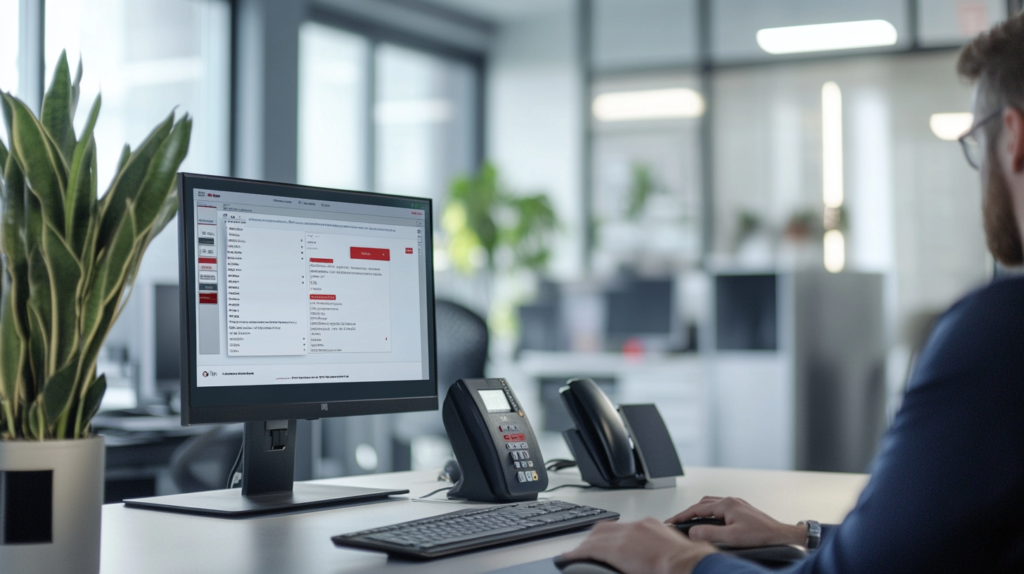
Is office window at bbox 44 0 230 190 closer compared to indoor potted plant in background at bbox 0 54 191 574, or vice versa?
indoor potted plant in background at bbox 0 54 191 574

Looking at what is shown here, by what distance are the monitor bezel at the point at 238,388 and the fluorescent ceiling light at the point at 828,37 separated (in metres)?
4.73

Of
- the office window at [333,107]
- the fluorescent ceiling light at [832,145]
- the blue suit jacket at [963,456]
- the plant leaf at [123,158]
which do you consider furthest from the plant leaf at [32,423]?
the fluorescent ceiling light at [832,145]

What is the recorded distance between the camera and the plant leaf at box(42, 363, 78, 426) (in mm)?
925

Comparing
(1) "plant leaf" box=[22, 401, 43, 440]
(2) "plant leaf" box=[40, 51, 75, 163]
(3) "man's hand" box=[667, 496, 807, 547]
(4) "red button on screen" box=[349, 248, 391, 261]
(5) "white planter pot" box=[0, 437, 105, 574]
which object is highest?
(2) "plant leaf" box=[40, 51, 75, 163]

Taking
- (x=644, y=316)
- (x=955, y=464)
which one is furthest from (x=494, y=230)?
(x=955, y=464)

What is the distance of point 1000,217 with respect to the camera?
0.97m

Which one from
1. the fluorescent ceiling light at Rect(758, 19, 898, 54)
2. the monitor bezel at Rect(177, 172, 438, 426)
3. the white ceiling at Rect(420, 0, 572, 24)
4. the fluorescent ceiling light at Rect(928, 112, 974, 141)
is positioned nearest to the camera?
the monitor bezel at Rect(177, 172, 438, 426)

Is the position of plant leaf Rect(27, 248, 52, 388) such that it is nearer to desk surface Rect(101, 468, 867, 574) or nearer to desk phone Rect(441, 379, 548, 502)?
desk surface Rect(101, 468, 867, 574)

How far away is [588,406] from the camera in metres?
1.70

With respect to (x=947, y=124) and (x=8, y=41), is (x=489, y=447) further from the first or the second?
(x=947, y=124)

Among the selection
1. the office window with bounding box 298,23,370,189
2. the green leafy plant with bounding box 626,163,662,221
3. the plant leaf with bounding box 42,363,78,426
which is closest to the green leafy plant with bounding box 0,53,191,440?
the plant leaf with bounding box 42,363,78,426

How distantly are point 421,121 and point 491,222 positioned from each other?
1017mm

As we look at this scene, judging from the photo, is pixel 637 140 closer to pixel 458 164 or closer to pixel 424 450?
pixel 458 164

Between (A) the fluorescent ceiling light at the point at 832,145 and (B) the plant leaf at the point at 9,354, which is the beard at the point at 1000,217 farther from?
(A) the fluorescent ceiling light at the point at 832,145
